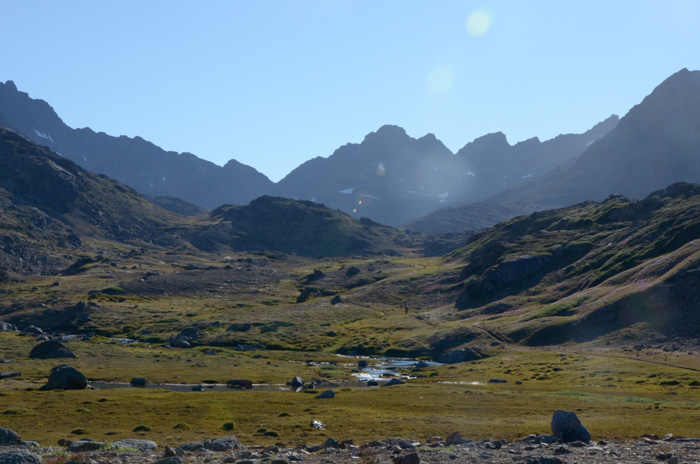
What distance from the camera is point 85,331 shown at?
165 metres

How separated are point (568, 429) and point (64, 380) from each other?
69382mm

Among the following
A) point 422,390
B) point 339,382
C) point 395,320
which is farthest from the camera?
point 395,320

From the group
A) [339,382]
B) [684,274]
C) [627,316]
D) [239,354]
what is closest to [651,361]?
[627,316]

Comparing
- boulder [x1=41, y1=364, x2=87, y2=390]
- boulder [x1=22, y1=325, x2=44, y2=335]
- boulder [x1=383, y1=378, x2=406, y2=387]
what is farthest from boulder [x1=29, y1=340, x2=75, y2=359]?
boulder [x1=383, y1=378, x2=406, y2=387]

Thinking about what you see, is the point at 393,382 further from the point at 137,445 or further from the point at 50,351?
the point at 50,351

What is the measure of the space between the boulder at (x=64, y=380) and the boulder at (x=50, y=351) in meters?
35.5

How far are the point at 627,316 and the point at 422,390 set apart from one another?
220 ft

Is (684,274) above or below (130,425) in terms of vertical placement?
above

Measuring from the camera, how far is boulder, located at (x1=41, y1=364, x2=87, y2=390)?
3100 inches

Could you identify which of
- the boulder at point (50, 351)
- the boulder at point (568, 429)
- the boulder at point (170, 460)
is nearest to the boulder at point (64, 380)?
the boulder at point (50, 351)

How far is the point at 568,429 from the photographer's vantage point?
39.9 meters

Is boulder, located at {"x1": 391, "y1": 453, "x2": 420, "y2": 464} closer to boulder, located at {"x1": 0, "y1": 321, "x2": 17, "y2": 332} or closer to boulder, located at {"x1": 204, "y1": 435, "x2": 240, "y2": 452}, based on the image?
boulder, located at {"x1": 204, "y1": 435, "x2": 240, "y2": 452}

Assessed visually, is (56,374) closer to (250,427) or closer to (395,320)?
(250,427)

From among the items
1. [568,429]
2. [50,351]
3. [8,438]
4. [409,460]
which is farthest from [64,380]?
[568,429]
